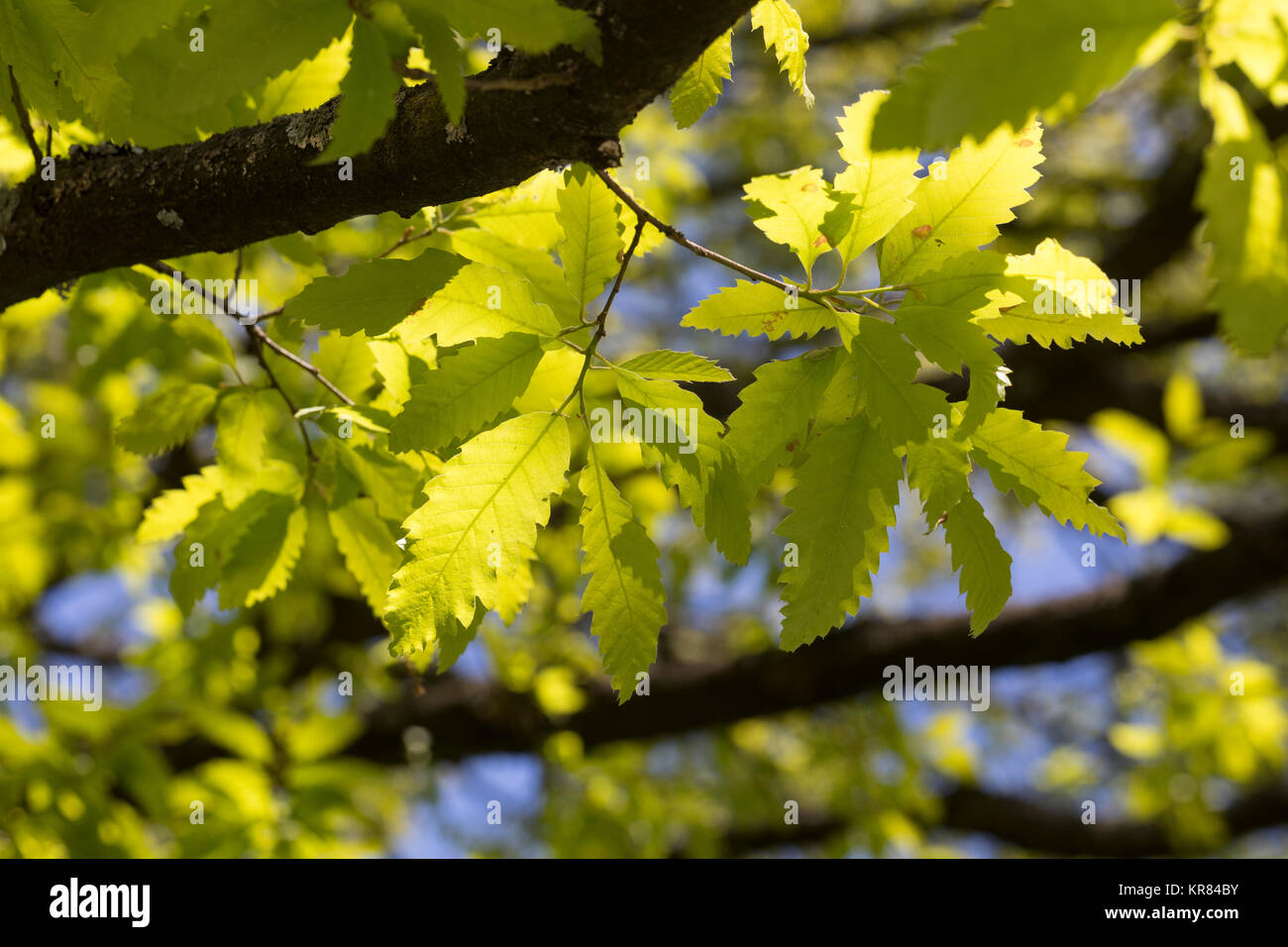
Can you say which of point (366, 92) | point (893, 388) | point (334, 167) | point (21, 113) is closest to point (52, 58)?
point (21, 113)

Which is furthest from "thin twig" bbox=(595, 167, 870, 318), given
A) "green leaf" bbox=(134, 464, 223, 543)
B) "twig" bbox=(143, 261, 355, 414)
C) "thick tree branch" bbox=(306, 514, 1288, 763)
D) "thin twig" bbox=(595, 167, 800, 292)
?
"thick tree branch" bbox=(306, 514, 1288, 763)

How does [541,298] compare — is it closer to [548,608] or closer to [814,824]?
[548,608]

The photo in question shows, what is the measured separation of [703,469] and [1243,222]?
584 mm

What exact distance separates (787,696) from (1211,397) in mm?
2594

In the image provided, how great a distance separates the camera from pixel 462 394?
1061mm

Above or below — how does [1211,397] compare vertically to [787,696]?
above

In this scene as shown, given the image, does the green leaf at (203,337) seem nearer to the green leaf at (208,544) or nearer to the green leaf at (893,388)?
the green leaf at (208,544)

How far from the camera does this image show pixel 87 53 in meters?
0.87

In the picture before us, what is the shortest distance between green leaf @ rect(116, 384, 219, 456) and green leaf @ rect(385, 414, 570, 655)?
756 mm

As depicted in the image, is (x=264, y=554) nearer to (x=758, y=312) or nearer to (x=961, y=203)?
(x=758, y=312)

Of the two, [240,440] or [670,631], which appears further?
[670,631]

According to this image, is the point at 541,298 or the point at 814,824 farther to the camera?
the point at 814,824

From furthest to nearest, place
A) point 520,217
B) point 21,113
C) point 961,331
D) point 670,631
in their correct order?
point 670,631, point 520,217, point 21,113, point 961,331
